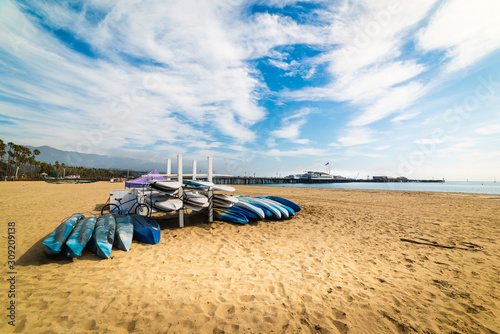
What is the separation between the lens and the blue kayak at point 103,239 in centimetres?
381

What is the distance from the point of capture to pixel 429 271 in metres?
3.72

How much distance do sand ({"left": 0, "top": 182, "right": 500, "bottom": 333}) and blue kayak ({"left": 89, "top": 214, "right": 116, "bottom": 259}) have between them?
0.13 m

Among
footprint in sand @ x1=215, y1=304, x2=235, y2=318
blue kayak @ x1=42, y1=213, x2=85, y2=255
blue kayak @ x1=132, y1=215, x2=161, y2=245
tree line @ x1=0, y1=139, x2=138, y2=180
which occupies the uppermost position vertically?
tree line @ x1=0, y1=139, x2=138, y2=180

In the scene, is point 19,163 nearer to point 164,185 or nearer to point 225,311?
point 164,185

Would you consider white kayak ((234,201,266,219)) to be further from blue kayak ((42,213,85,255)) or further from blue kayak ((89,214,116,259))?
blue kayak ((42,213,85,255))

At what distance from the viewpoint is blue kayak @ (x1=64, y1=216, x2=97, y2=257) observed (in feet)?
11.9

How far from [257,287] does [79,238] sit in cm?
356

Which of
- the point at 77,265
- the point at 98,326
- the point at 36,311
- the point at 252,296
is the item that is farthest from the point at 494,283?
the point at 77,265

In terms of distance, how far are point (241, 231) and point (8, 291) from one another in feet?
14.7

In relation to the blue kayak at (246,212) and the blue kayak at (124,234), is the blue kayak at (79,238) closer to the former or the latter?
the blue kayak at (124,234)

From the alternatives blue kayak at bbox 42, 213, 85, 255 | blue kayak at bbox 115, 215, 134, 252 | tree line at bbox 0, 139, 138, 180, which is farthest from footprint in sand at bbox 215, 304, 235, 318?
tree line at bbox 0, 139, 138, 180

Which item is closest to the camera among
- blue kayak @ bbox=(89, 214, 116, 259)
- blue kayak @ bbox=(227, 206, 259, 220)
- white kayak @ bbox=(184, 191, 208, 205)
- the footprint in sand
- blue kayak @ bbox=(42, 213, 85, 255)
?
the footprint in sand

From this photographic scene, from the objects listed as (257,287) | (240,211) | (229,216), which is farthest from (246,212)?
(257,287)

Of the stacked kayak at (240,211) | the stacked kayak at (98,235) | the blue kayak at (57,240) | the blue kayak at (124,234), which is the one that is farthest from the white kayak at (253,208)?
the blue kayak at (57,240)
